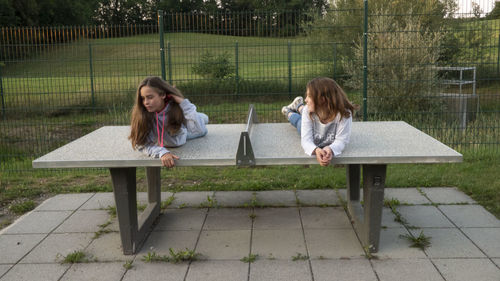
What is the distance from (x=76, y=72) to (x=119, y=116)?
176 cm

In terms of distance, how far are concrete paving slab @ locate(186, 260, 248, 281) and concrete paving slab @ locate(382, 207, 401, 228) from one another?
5.09 feet

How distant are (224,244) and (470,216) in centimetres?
245

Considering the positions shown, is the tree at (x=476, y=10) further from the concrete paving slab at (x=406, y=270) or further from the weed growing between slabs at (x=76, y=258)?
the weed growing between slabs at (x=76, y=258)

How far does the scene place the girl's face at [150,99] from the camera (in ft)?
12.5

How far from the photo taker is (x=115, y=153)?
3855mm

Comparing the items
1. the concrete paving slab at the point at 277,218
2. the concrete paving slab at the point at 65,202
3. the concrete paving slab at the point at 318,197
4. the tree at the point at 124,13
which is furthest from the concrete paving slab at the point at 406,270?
the tree at the point at 124,13

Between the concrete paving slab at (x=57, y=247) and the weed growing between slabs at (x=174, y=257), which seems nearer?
the weed growing between slabs at (x=174, y=257)

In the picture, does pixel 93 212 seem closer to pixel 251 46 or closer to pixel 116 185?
pixel 116 185

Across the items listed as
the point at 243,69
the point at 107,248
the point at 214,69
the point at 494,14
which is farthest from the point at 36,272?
the point at 494,14

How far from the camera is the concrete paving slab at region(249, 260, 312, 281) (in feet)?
11.2

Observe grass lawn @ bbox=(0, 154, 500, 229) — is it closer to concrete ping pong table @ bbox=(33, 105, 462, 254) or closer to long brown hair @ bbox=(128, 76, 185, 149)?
concrete ping pong table @ bbox=(33, 105, 462, 254)

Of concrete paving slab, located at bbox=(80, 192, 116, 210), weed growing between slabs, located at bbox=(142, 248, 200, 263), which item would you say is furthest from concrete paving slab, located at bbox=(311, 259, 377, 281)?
concrete paving slab, located at bbox=(80, 192, 116, 210)

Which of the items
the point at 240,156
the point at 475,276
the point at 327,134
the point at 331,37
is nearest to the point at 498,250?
the point at 475,276

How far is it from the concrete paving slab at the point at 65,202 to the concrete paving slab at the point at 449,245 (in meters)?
3.60
